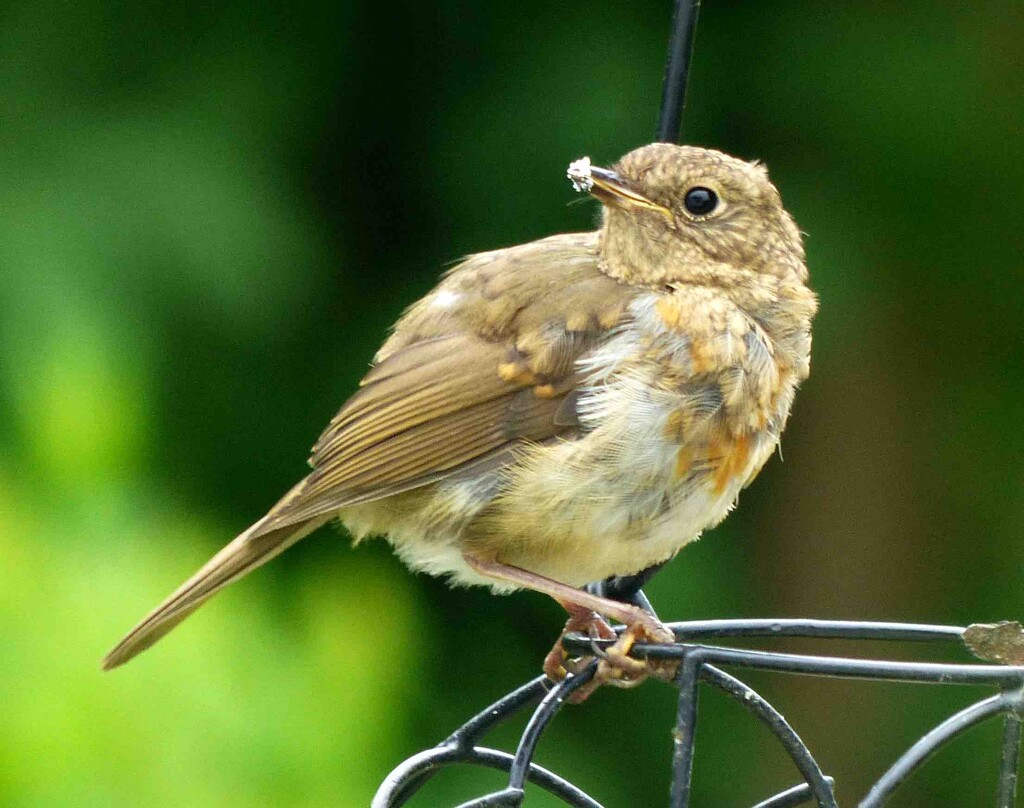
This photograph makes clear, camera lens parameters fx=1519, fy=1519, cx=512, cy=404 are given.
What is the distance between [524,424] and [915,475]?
2586 millimetres

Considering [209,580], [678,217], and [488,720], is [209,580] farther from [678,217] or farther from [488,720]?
[678,217]

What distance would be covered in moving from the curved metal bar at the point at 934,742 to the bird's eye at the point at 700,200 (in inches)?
58.6

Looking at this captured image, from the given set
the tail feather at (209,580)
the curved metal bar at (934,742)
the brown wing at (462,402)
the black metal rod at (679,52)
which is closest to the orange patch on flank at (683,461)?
the brown wing at (462,402)

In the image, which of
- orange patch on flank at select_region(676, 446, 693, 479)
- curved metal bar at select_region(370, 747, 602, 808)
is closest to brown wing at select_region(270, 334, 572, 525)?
orange patch on flank at select_region(676, 446, 693, 479)

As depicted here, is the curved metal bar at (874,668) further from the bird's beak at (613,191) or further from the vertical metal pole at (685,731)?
the bird's beak at (613,191)

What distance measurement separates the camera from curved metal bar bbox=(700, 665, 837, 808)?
7.80 ft

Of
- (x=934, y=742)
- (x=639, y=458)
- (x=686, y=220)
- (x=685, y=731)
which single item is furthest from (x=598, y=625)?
(x=934, y=742)

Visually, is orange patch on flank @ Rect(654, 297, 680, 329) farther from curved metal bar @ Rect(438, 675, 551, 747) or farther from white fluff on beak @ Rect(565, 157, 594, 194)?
curved metal bar @ Rect(438, 675, 551, 747)

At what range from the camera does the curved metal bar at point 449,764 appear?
7.73 ft

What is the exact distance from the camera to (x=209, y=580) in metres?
3.14

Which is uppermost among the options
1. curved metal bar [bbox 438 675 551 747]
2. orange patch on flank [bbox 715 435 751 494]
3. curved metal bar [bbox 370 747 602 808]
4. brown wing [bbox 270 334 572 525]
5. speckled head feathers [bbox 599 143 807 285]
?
speckled head feathers [bbox 599 143 807 285]

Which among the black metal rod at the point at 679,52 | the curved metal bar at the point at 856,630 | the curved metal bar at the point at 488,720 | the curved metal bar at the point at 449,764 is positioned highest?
the black metal rod at the point at 679,52

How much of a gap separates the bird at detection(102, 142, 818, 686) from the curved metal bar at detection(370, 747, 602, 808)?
0.24 meters

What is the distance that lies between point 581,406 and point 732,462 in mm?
328
